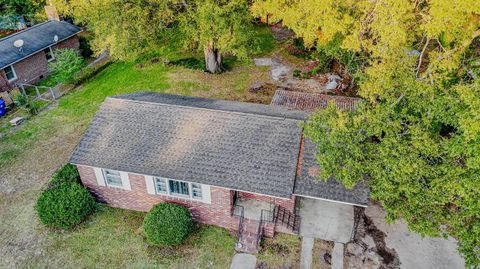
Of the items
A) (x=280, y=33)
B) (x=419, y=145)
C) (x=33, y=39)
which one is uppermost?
(x=419, y=145)

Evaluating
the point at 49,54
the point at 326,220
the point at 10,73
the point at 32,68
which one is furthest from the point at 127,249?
the point at 49,54

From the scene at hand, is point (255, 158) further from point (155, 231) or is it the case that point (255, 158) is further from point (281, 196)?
point (155, 231)

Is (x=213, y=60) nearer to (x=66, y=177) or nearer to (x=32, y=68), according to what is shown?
(x=32, y=68)

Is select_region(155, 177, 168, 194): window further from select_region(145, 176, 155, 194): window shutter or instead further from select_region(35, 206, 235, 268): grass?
select_region(35, 206, 235, 268): grass

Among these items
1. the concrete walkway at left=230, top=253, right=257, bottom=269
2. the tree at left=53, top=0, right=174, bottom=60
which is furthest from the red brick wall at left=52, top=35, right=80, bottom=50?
the concrete walkway at left=230, top=253, right=257, bottom=269

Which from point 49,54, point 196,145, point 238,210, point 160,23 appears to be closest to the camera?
point 196,145

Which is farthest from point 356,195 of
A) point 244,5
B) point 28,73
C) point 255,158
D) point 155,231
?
point 28,73
